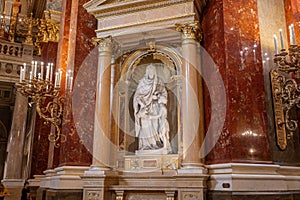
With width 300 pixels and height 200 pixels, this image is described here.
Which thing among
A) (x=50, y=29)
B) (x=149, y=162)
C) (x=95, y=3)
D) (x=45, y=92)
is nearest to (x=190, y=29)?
(x=95, y=3)

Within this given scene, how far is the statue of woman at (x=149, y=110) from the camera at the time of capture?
5.34m

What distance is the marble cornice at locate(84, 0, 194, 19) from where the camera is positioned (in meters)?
5.20

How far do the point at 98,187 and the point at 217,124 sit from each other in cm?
193

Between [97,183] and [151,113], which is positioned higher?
[151,113]

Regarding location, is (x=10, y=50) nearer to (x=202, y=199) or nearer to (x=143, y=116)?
(x=143, y=116)

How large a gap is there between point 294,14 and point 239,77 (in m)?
1.70

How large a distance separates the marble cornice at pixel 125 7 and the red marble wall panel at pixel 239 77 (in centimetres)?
76

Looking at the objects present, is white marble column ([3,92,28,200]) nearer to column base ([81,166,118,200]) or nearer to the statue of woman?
column base ([81,166,118,200])

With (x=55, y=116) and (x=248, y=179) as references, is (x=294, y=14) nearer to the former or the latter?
(x=248, y=179)

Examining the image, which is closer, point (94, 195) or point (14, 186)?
point (94, 195)

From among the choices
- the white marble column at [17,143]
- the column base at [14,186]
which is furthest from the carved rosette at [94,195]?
the white marble column at [17,143]

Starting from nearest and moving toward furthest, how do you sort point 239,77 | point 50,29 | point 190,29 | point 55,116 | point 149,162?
point 239,77
point 190,29
point 149,162
point 55,116
point 50,29

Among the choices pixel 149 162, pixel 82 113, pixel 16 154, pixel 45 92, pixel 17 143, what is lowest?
pixel 149 162

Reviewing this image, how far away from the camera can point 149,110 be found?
5473 mm
